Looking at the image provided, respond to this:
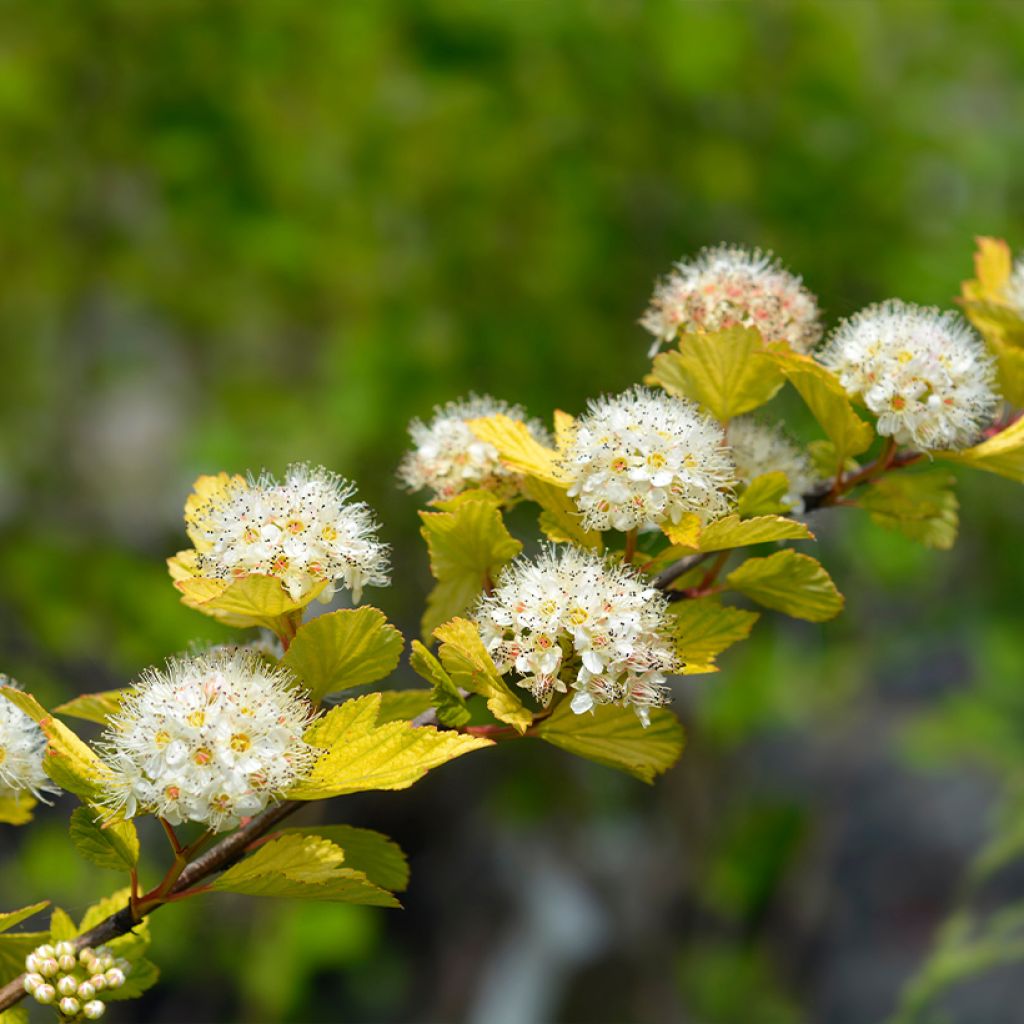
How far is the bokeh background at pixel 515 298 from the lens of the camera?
9.97 ft

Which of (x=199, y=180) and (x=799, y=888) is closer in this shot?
(x=199, y=180)

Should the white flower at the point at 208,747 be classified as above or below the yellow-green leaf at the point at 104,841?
above

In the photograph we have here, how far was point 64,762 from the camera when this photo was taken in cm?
59

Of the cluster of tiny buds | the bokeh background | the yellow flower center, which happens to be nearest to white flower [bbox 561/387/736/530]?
the yellow flower center

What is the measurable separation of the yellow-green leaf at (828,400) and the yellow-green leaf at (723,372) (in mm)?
14

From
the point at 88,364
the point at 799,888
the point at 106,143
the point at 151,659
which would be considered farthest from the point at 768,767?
the point at 106,143

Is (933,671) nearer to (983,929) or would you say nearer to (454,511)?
(983,929)

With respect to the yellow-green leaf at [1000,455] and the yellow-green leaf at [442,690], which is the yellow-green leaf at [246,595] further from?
the yellow-green leaf at [1000,455]

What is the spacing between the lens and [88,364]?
3795 millimetres

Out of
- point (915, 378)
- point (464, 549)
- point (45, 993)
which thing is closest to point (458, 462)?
point (464, 549)

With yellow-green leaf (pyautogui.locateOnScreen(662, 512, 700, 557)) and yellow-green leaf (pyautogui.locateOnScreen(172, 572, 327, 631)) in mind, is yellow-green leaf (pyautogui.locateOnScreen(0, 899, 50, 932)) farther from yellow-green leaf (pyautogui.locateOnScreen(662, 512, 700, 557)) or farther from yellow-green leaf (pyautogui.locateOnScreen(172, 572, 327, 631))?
yellow-green leaf (pyautogui.locateOnScreen(662, 512, 700, 557))

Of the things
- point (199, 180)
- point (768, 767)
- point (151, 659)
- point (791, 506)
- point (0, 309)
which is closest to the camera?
point (791, 506)

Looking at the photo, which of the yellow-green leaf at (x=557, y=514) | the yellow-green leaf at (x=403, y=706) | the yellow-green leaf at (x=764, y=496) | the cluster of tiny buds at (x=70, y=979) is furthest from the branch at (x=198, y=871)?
the yellow-green leaf at (x=764, y=496)

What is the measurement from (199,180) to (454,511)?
2672mm
